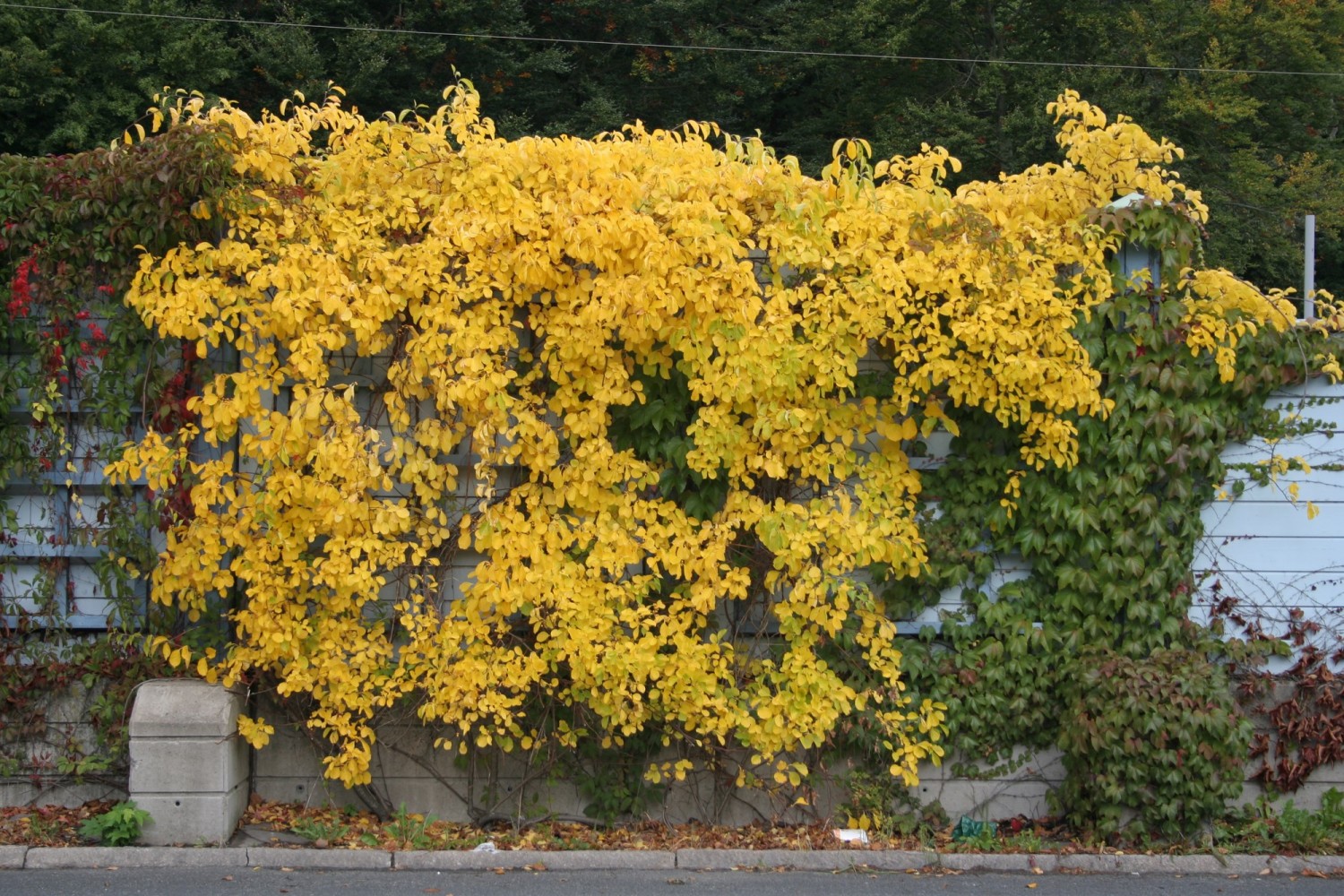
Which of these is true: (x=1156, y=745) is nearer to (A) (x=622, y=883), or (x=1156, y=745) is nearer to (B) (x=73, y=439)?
(A) (x=622, y=883)

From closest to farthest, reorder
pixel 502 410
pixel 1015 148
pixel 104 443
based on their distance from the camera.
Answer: pixel 502 410 < pixel 104 443 < pixel 1015 148

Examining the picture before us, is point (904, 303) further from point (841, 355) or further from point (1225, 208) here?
point (1225, 208)

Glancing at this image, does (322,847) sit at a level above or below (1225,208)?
below

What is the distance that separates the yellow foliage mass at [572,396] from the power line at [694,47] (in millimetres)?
10408

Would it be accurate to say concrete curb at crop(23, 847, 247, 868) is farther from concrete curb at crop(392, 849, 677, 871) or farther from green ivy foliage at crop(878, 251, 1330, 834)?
green ivy foliage at crop(878, 251, 1330, 834)

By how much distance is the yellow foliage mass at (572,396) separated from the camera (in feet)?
17.3

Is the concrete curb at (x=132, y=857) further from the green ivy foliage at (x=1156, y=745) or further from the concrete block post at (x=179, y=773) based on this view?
the green ivy foliage at (x=1156, y=745)

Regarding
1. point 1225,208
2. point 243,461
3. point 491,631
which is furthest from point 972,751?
point 1225,208

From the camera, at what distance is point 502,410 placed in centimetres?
525

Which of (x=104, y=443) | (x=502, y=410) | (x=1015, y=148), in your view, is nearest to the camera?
(x=502, y=410)

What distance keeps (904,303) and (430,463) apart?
7.65 ft

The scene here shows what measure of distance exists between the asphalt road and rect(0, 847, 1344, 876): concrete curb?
0.06 meters

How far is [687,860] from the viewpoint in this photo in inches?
213

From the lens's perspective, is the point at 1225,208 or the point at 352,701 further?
the point at 1225,208
